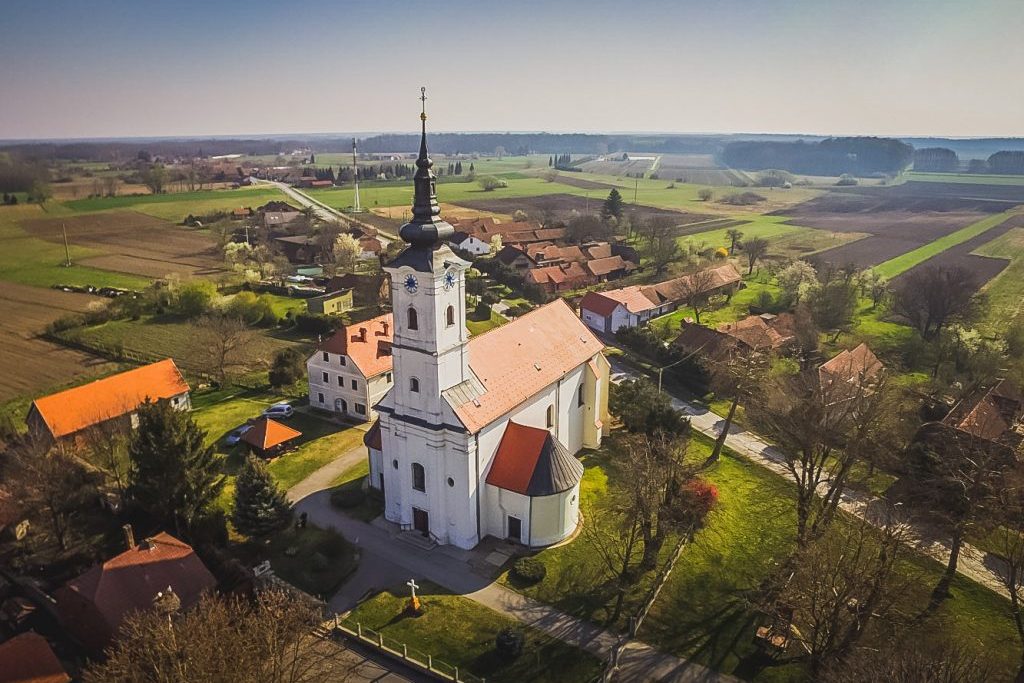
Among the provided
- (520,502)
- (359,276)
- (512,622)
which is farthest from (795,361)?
(359,276)

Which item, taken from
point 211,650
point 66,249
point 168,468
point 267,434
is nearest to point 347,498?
point 267,434

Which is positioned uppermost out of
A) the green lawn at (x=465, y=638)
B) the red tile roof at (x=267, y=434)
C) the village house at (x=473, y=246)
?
the village house at (x=473, y=246)

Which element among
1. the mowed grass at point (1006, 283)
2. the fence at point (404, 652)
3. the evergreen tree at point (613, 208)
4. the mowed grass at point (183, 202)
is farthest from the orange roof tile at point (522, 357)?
the mowed grass at point (183, 202)

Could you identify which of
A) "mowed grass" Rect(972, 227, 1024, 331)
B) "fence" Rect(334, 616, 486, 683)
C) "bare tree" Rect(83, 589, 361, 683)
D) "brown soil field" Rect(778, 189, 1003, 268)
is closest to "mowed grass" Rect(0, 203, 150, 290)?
"fence" Rect(334, 616, 486, 683)

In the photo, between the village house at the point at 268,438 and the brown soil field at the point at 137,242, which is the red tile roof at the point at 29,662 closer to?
the village house at the point at 268,438

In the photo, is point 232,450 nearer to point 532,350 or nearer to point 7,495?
point 7,495

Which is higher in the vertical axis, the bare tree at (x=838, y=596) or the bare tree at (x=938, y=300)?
the bare tree at (x=938, y=300)
